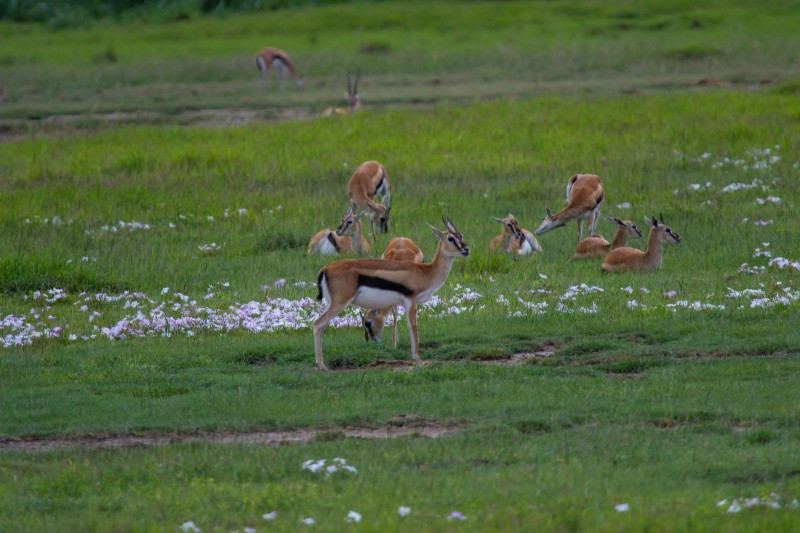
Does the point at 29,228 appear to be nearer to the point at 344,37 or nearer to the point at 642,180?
the point at 642,180

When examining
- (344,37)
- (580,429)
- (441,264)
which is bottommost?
(580,429)

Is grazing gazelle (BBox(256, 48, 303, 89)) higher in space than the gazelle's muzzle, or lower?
higher

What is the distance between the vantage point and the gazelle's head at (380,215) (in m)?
Answer: 14.1

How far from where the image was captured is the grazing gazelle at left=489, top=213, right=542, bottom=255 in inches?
496

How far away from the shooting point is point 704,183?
16016 mm

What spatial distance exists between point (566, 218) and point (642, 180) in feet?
9.86

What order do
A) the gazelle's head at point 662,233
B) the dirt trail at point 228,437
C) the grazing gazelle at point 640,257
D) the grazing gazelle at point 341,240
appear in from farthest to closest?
the grazing gazelle at point 341,240, the gazelle's head at point 662,233, the grazing gazelle at point 640,257, the dirt trail at point 228,437

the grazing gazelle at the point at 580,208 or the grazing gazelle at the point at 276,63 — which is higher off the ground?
the grazing gazelle at the point at 276,63

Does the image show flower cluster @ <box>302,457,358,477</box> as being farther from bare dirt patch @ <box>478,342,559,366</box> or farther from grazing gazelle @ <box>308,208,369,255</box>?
grazing gazelle @ <box>308,208,369,255</box>

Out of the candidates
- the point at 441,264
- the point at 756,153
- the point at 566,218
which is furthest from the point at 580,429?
the point at 756,153

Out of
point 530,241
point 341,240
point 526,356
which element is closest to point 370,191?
point 341,240

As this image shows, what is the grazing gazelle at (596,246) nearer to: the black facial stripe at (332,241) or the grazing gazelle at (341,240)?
the grazing gazelle at (341,240)

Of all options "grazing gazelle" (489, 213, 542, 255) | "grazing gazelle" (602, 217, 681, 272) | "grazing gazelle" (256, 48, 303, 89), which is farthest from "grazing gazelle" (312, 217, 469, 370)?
"grazing gazelle" (256, 48, 303, 89)

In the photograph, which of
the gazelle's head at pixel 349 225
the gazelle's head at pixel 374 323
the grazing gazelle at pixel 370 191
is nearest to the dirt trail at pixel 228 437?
the gazelle's head at pixel 374 323
